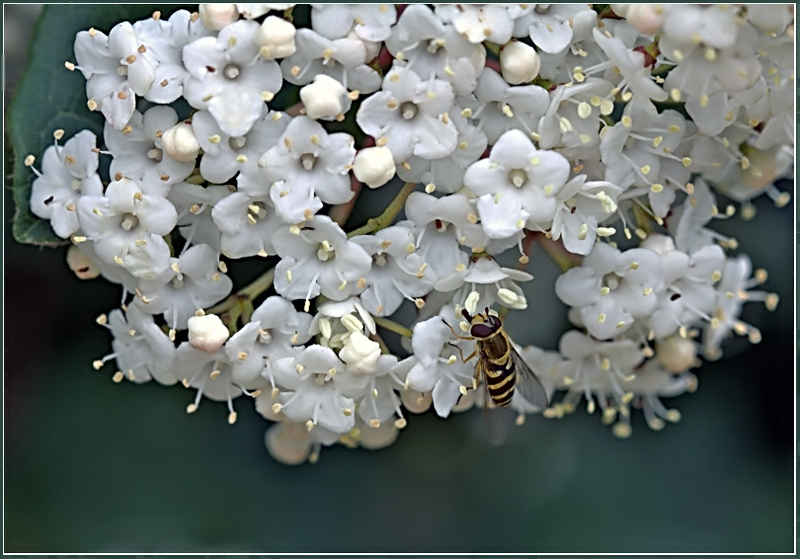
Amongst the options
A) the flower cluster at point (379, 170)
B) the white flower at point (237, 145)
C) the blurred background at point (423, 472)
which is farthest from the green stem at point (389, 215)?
the blurred background at point (423, 472)

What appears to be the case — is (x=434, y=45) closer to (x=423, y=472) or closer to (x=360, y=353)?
(x=360, y=353)

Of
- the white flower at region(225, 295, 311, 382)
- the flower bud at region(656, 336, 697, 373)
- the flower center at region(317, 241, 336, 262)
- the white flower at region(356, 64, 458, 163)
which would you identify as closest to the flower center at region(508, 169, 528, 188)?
the white flower at region(356, 64, 458, 163)

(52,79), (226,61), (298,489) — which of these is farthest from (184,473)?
(226,61)

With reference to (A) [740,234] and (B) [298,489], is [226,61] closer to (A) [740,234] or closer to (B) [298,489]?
(B) [298,489]

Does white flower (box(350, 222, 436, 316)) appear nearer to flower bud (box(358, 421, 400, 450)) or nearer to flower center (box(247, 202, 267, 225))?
flower center (box(247, 202, 267, 225))

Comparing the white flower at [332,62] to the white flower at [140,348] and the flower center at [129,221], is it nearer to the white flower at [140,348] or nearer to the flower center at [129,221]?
the flower center at [129,221]

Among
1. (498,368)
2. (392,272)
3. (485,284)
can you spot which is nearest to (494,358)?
(498,368)
